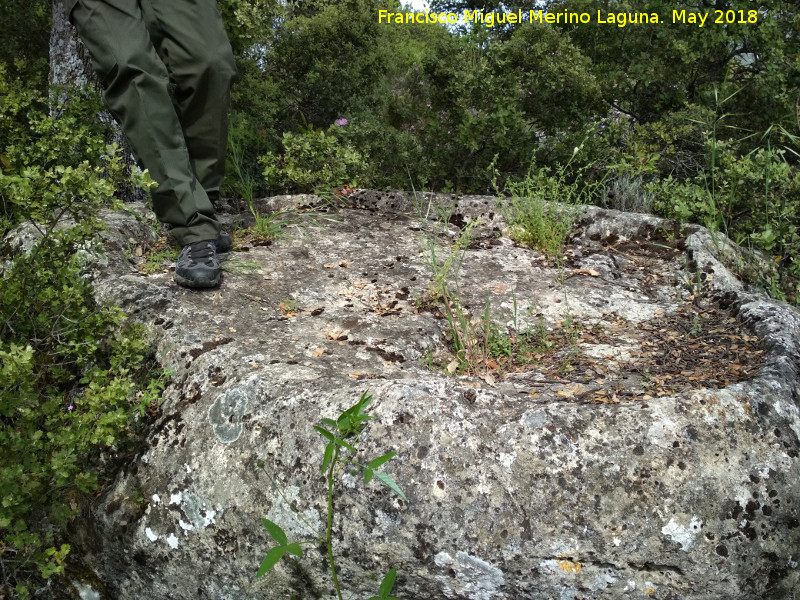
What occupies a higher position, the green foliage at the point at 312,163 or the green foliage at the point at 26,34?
the green foliage at the point at 26,34

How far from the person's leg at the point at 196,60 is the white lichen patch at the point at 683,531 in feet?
9.14

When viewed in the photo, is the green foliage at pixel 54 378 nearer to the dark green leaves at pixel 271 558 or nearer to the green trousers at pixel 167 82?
the green trousers at pixel 167 82

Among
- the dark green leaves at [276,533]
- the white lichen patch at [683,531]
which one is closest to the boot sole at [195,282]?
the dark green leaves at [276,533]

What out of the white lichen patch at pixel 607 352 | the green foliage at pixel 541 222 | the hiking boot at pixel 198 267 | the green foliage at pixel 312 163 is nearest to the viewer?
the white lichen patch at pixel 607 352

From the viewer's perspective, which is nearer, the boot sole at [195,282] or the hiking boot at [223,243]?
the boot sole at [195,282]

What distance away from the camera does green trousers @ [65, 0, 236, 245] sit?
2967mm

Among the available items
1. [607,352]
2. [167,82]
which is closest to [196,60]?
[167,82]

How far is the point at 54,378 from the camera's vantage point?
8.04ft

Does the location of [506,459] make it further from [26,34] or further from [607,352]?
[26,34]

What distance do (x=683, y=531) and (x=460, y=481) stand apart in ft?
2.06

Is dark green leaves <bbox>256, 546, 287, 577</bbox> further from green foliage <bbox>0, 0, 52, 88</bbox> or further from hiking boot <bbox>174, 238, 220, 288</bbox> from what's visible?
green foliage <bbox>0, 0, 52, 88</bbox>

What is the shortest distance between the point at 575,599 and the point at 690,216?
10.0ft

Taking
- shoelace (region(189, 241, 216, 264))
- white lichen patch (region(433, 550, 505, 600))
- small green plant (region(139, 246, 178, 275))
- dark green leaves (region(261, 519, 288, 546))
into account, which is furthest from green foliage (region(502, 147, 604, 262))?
dark green leaves (region(261, 519, 288, 546))

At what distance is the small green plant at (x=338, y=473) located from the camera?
161cm
